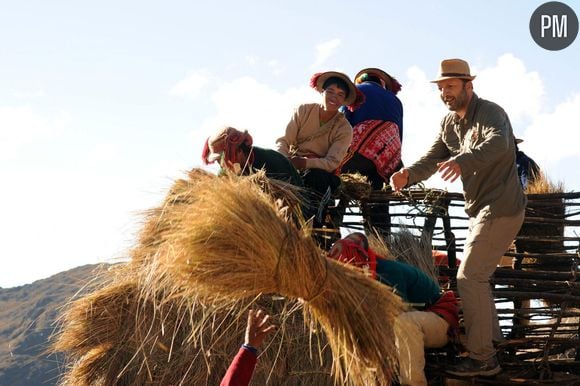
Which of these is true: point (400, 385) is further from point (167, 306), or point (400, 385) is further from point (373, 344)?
point (167, 306)

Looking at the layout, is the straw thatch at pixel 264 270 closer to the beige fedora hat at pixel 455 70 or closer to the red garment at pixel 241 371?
the red garment at pixel 241 371

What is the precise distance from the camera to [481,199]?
588 cm

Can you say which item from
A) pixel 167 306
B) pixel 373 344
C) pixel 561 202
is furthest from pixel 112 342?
pixel 561 202

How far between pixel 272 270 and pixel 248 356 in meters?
0.38

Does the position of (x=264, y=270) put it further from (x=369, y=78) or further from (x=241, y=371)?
(x=369, y=78)

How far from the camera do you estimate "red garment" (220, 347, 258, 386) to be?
4.16 m

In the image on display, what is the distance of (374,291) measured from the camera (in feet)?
14.5

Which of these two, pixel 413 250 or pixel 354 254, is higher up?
pixel 413 250

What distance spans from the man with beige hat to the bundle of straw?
130 cm

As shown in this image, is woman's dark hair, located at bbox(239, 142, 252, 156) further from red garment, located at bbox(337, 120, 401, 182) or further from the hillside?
the hillside

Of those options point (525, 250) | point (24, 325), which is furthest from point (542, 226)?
point (24, 325)

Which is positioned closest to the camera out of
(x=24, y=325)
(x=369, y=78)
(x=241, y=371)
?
(x=241, y=371)

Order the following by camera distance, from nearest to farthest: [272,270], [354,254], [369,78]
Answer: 1. [272,270]
2. [354,254]
3. [369,78]

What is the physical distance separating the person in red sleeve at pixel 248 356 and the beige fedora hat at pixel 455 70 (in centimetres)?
221
